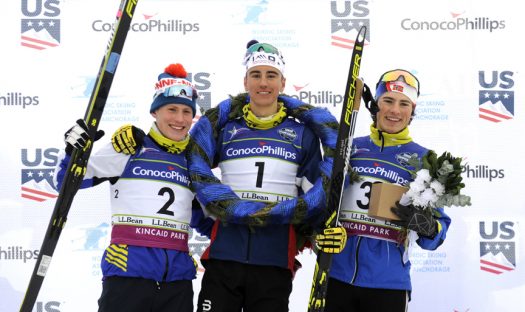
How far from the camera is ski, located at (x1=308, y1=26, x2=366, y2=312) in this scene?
10.7 feet

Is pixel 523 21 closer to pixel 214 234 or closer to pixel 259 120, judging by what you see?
pixel 259 120

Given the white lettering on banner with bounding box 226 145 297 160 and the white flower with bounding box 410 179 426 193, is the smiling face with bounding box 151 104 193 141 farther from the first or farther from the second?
the white flower with bounding box 410 179 426 193

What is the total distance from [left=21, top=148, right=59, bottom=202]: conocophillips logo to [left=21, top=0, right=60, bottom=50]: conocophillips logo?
0.76 m

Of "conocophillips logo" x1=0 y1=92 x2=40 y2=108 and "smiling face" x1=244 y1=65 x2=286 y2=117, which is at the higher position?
"conocophillips logo" x1=0 y1=92 x2=40 y2=108

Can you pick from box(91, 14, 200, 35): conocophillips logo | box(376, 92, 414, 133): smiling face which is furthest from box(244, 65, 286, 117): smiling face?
box(91, 14, 200, 35): conocophillips logo

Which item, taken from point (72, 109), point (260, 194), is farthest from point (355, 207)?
point (72, 109)

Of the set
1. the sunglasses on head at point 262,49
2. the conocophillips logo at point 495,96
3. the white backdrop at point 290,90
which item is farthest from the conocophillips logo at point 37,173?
the conocophillips logo at point 495,96

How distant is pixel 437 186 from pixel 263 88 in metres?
0.96

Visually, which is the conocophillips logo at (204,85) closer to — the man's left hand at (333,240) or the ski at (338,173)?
the ski at (338,173)

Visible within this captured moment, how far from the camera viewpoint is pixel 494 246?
16.9 feet

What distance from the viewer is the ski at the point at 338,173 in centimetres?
326

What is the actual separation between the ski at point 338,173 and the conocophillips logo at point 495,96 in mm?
2137

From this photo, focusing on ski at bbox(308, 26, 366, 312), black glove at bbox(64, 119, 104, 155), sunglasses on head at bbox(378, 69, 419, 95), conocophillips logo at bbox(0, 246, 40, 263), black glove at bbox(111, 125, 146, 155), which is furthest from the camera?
conocophillips logo at bbox(0, 246, 40, 263)

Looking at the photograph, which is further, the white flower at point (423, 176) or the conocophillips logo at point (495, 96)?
the conocophillips logo at point (495, 96)
